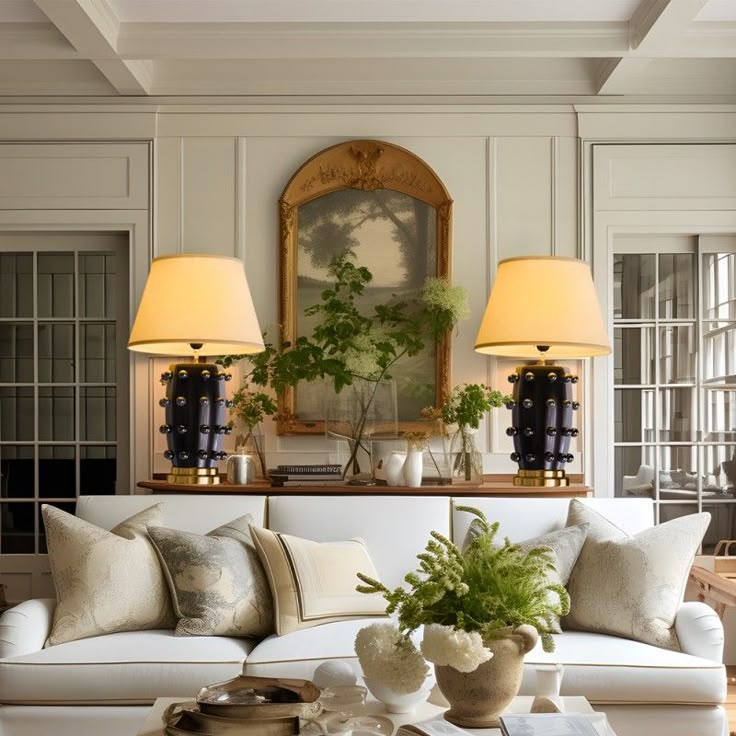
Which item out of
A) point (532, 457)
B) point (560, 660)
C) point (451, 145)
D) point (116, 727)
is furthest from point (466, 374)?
point (116, 727)

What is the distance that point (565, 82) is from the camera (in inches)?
188

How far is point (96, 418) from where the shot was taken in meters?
4.89

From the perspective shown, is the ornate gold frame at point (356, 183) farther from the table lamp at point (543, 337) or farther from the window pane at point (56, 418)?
the window pane at point (56, 418)

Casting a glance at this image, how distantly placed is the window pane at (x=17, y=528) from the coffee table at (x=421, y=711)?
8.29ft

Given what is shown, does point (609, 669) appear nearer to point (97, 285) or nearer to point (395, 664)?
point (395, 664)

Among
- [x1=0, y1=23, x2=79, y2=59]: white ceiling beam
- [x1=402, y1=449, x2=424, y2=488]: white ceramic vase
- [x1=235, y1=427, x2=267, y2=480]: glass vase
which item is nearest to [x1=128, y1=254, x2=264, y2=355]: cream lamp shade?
[x1=235, y1=427, x2=267, y2=480]: glass vase

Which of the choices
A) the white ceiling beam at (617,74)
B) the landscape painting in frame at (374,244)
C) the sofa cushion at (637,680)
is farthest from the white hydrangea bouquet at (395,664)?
the white ceiling beam at (617,74)

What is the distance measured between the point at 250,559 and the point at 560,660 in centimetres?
112

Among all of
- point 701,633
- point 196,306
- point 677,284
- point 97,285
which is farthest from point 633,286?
point 97,285

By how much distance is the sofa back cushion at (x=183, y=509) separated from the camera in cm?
375

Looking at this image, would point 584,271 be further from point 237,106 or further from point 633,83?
point 237,106

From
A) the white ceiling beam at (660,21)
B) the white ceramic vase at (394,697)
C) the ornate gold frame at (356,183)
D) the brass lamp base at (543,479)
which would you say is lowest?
the white ceramic vase at (394,697)

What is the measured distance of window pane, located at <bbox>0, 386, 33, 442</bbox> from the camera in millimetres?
4883

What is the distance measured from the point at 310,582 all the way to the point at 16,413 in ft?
7.13
